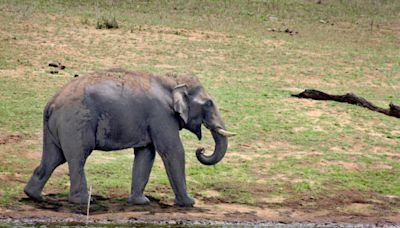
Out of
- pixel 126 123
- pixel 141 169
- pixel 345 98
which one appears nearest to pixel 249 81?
pixel 345 98

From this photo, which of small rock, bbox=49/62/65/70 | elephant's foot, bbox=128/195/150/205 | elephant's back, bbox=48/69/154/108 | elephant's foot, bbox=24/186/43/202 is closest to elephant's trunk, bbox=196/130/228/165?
elephant's foot, bbox=128/195/150/205

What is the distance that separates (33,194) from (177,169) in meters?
1.96

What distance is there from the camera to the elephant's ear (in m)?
14.7

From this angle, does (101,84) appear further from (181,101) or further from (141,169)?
(141,169)

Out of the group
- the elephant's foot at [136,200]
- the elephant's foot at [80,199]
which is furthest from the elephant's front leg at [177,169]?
the elephant's foot at [80,199]

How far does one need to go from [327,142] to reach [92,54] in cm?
917

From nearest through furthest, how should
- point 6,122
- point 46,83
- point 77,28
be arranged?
point 6,122 < point 46,83 < point 77,28

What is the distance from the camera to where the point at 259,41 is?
3162cm

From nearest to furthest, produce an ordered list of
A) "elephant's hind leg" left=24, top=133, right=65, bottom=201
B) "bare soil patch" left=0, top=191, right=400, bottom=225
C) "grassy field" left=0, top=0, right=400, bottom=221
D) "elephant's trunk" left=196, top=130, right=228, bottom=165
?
"bare soil patch" left=0, top=191, right=400, bottom=225
"elephant's hind leg" left=24, top=133, right=65, bottom=201
"elephant's trunk" left=196, top=130, right=228, bottom=165
"grassy field" left=0, top=0, right=400, bottom=221

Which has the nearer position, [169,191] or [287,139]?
→ [169,191]

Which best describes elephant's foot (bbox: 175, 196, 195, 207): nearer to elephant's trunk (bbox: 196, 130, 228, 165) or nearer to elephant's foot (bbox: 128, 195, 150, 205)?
elephant's foot (bbox: 128, 195, 150, 205)

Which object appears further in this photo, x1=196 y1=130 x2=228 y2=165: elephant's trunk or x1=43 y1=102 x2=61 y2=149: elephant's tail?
x1=196 y1=130 x2=228 y2=165: elephant's trunk

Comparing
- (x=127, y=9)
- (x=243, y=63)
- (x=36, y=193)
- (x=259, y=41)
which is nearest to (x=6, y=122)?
(x=36, y=193)

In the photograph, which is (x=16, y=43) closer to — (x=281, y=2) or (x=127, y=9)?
(x=127, y=9)
